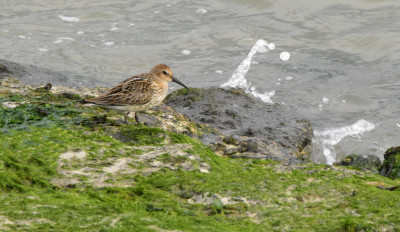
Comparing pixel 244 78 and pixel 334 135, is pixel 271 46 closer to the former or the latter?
pixel 244 78

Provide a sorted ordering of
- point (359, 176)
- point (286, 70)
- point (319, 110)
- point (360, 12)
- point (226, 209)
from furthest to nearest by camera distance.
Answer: point (360, 12), point (286, 70), point (319, 110), point (359, 176), point (226, 209)

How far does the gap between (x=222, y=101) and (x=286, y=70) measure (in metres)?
5.11

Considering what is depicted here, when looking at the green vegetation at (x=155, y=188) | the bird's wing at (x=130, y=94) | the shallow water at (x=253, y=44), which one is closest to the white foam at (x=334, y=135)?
the shallow water at (x=253, y=44)

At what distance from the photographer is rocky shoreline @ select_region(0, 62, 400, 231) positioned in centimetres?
407

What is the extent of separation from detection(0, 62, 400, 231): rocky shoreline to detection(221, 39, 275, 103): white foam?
5161 mm

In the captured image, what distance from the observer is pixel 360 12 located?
18219 millimetres

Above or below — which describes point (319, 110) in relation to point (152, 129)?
below

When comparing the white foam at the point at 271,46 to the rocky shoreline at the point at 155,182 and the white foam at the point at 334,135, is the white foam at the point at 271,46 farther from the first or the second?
the rocky shoreline at the point at 155,182

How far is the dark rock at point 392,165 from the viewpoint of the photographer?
7330 millimetres

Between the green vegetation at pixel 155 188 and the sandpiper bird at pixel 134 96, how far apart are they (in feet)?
2.33

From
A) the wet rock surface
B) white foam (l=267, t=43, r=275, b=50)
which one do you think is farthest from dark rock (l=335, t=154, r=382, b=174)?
white foam (l=267, t=43, r=275, b=50)

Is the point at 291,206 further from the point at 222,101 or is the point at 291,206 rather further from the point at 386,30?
the point at 386,30

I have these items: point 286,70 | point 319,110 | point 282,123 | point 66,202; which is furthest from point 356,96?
point 66,202

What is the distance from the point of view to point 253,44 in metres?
16.5
